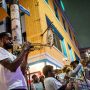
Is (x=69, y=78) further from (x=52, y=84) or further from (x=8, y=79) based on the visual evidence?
(x=8, y=79)

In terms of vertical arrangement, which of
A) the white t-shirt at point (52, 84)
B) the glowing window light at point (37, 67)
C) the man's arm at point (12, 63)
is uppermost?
the glowing window light at point (37, 67)

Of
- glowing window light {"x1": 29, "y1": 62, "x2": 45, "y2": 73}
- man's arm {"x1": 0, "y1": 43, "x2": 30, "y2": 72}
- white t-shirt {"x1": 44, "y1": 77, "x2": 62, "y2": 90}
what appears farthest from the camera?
glowing window light {"x1": 29, "y1": 62, "x2": 45, "y2": 73}

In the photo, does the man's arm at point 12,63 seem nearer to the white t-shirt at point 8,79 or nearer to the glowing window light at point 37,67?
the white t-shirt at point 8,79

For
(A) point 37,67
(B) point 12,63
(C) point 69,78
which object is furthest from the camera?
(A) point 37,67

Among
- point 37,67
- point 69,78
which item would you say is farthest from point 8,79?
point 37,67

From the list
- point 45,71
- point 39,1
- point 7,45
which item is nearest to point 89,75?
point 45,71

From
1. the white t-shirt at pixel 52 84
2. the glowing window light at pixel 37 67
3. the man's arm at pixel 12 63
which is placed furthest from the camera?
the glowing window light at pixel 37 67

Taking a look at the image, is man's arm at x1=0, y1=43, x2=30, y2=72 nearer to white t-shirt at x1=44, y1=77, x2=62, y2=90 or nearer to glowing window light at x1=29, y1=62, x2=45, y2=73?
white t-shirt at x1=44, y1=77, x2=62, y2=90

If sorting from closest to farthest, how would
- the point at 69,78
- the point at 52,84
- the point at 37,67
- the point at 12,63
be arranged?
1. the point at 12,63
2. the point at 52,84
3. the point at 69,78
4. the point at 37,67

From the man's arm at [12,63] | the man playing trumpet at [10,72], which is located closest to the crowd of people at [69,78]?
the man playing trumpet at [10,72]

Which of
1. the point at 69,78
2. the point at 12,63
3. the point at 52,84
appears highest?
the point at 12,63

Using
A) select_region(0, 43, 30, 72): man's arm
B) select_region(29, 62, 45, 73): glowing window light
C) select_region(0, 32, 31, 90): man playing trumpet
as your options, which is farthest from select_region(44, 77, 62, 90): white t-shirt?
select_region(29, 62, 45, 73): glowing window light

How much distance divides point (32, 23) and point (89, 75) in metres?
4.53

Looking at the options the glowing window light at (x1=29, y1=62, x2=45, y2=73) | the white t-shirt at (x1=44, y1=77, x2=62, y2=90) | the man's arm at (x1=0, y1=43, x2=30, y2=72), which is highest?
the glowing window light at (x1=29, y1=62, x2=45, y2=73)
